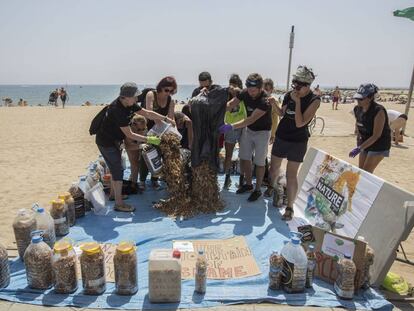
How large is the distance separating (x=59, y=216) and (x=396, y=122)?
31.9ft

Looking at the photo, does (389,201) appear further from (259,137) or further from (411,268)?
(259,137)

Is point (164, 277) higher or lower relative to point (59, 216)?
lower

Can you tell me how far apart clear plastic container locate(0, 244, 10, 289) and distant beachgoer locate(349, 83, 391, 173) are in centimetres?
399

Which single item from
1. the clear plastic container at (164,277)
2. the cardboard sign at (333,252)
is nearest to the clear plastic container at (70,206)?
the clear plastic container at (164,277)

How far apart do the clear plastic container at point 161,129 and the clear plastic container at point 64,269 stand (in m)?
2.21

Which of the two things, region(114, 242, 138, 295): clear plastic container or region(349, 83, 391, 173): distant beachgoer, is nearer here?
region(114, 242, 138, 295): clear plastic container

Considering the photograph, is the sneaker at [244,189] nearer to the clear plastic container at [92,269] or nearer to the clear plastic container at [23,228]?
the clear plastic container at [92,269]

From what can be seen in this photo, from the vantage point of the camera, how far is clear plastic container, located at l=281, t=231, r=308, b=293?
271 cm

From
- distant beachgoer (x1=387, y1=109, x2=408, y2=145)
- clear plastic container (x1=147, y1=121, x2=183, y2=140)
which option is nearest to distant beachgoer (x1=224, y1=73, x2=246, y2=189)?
clear plastic container (x1=147, y1=121, x2=183, y2=140)

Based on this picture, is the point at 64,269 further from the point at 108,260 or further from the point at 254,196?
the point at 254,196

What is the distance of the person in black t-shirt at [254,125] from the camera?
4445 millimetres

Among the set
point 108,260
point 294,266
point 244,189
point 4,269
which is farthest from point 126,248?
point 244,189

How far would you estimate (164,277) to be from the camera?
260cm

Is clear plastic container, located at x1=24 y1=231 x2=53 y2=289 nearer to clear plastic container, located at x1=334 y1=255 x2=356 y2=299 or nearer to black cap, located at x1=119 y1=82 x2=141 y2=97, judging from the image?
black cap, located at x1=119 y1=82 x2=141 y2=97
